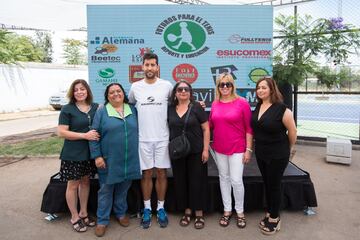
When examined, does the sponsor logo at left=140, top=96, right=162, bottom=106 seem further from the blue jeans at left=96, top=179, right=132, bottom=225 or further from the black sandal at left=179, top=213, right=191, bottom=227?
the black sandal at left=179, top=213, right=191, bottom=227

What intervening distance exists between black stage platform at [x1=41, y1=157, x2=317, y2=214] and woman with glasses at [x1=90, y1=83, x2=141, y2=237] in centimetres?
46

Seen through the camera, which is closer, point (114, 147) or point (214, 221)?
point (114, 147)

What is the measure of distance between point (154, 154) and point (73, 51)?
36.8m

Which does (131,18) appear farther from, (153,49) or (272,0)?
(272,0)

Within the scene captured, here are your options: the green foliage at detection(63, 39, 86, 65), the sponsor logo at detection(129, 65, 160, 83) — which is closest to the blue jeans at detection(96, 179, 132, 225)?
the sponsor logo at detection(129, 65, 160, 83)

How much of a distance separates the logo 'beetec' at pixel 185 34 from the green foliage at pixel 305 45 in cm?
181

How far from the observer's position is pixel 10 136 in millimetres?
9188

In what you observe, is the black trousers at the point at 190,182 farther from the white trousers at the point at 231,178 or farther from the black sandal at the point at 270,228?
the black sandal at the point at 270,228

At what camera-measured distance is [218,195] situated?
3.58 metres

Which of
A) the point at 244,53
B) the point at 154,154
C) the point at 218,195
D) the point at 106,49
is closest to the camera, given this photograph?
the point at 154,154

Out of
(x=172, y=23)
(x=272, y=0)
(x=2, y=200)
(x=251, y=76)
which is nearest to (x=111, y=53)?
(x=172, y=23)

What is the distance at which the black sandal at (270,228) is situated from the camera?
3.13 m

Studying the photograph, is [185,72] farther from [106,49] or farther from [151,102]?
[151,102]

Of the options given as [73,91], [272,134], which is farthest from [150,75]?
[272,134]
